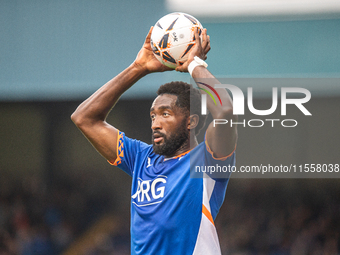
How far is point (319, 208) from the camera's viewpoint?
7.86m

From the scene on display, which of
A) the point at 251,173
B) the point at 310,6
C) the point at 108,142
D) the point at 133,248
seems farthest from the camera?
the point at 251,173

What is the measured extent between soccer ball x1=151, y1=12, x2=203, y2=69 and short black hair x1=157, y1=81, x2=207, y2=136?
17 cm

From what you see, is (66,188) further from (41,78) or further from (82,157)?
(41,78)

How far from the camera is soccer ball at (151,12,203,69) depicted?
3127 millimetres

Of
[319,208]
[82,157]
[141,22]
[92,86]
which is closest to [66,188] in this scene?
[82,157]

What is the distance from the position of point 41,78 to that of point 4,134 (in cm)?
166

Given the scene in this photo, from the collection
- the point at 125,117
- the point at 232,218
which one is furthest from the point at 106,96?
the point at 232,218

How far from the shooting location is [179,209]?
9.16 feet

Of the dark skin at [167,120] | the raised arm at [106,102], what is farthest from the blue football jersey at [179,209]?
the raised arm at [106,102]

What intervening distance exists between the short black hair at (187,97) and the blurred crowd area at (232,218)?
5026mm

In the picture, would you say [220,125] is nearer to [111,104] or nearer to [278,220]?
[111,104]

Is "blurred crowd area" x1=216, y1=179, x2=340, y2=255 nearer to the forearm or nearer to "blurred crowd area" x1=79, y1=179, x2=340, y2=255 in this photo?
"blurred crowd area" x1=79, y1=179, x2=340, y2=255

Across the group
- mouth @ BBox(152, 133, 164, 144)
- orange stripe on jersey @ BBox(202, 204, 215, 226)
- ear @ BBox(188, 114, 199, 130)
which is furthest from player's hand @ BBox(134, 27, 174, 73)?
orange stripe on jersey @ BBox(202, 204, 215, 226)

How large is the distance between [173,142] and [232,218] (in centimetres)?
540
